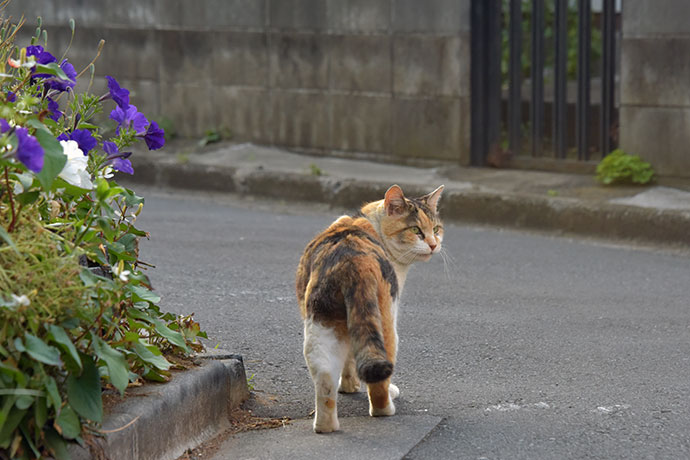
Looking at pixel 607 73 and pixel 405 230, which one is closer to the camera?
pixel 405 230

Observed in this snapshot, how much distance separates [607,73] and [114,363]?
18.4ft

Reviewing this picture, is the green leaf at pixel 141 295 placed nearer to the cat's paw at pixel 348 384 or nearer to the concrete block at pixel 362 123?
the cat's paw at pixel 348 384

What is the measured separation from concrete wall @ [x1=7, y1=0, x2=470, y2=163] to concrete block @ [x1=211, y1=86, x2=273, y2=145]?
0.04 ft

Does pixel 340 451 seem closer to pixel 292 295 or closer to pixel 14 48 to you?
pixel 14 48

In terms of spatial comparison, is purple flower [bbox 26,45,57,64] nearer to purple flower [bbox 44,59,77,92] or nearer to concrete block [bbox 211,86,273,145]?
purple flower [bbox 44,59,77,92]

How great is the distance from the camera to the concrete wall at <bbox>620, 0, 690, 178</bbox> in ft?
23.5

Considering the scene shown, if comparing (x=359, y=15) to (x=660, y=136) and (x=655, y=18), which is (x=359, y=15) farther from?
(x=660, y=136)

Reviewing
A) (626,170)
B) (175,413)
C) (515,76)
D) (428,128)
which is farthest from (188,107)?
(175,413)

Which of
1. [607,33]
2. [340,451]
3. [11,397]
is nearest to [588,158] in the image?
[607,33]

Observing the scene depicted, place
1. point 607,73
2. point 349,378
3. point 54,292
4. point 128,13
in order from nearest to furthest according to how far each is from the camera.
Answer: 1. point 54,292
2. point 349,378
3. point 607,73
4. point 128,13

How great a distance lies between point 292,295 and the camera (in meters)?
5.40

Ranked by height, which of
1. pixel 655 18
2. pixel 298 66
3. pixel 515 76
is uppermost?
pixel 655 18

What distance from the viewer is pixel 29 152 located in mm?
2678

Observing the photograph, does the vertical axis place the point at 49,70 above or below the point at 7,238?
above
